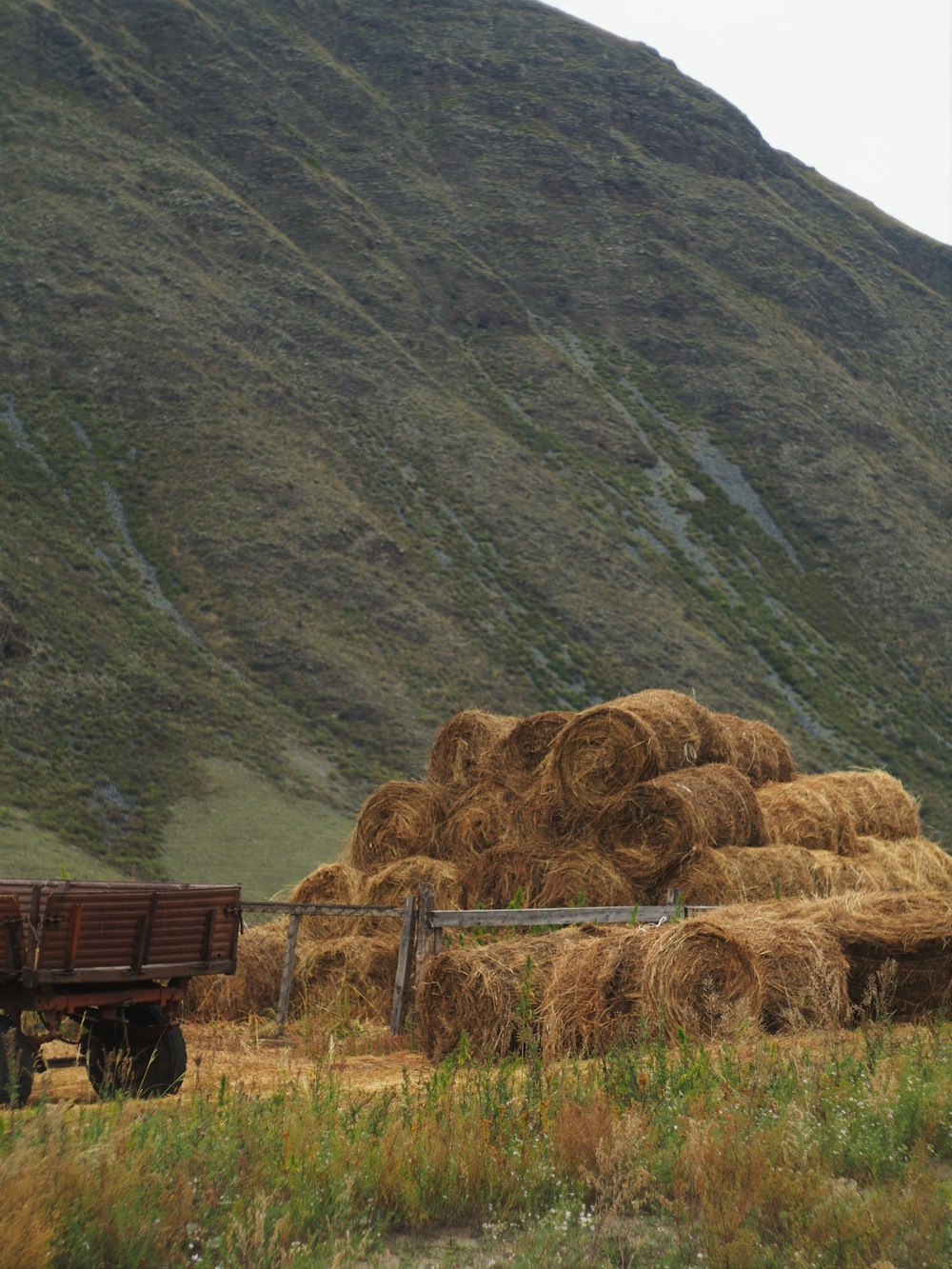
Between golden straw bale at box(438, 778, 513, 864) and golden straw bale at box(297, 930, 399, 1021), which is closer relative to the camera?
golden straw bale at box(297, 930, 399, 1021)

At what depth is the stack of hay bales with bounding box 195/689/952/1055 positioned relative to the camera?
9.45 meters

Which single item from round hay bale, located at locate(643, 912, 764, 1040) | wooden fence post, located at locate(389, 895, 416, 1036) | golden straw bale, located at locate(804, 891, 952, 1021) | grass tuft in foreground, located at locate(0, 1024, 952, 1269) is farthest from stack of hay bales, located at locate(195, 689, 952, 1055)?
grass tuft in foreground, located at locate(0, 1024, 952, 1269)

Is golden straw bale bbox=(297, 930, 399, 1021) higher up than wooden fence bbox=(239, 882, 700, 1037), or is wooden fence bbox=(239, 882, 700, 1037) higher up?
wooden fence bbox=(239, 882, 700, 1037)

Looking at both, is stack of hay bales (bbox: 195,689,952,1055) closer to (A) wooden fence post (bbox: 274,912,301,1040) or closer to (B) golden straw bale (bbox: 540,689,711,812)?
(B) golden straw bale (bbox: 540,689,711,812)

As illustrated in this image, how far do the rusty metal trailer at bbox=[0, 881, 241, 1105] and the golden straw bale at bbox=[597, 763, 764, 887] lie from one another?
5864 mm

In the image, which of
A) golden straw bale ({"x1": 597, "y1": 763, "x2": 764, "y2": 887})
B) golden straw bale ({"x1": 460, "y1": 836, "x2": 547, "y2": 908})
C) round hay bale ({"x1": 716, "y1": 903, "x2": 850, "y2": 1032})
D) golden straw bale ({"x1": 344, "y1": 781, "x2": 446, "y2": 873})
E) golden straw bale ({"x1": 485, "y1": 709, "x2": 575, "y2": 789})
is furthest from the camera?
golden straw bale ({"x1": 344, "y1": 781, "x2": 446, "y2": 873})

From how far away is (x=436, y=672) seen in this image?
49.3 m

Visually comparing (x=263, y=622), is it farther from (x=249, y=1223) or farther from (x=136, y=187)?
(x=249, y=1223)

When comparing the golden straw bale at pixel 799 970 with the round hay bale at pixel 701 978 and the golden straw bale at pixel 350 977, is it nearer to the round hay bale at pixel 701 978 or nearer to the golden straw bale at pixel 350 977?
the round hay bale at pixel 701 978

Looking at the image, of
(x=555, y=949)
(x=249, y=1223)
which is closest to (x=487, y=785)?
(x=555, y=949)

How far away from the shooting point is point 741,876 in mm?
14086

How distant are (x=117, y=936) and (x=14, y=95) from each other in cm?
6991

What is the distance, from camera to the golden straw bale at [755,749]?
1711 centimetres

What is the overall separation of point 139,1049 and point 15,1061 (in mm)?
1253
